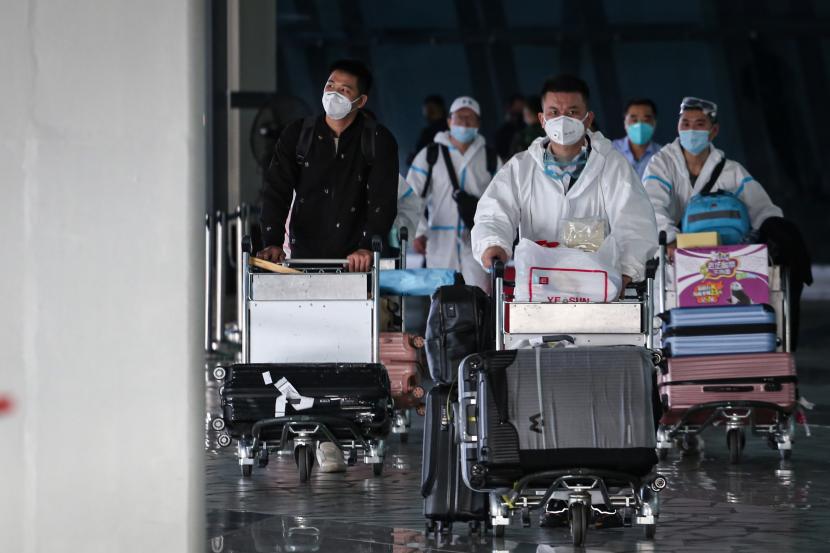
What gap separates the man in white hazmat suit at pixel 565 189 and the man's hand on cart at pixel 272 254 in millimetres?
1376

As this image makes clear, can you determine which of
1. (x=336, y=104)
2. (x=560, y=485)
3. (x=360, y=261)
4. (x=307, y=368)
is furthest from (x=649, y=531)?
(x=336, y=104)

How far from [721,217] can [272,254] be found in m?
2.45

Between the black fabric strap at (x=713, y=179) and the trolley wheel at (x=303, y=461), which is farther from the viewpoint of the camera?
the black fabric strap at (x=713, y=179)

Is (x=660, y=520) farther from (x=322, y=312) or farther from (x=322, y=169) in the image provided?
(x=322, y=169)

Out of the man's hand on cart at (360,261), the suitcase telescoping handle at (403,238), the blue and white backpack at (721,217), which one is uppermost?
the blue and white backpack at (721,217)

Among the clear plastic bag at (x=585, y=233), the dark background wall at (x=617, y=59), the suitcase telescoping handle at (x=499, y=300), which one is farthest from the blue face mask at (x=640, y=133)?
the dark background wall at (x=617, y=59)

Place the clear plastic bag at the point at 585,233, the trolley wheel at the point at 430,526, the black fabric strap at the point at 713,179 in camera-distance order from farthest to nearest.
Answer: the black fabric strap at the point at 713,179, the clear plastic bag at the point at 585,233, the trolley wheel at the point at 430,526

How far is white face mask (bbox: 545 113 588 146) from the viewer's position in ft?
21.9

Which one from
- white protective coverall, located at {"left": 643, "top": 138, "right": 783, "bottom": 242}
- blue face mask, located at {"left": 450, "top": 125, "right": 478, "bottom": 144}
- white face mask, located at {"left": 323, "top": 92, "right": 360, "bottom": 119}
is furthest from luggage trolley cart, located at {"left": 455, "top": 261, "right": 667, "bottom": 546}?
blue face mask, located at {"left": 450, "top": 125, "right": 478, "bottom": 144}

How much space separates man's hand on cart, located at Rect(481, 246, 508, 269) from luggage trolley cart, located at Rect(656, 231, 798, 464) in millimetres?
1771

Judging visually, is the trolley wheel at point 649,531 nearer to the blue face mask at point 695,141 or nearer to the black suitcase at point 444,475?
the black suitcase at point 444,475

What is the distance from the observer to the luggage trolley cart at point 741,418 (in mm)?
7664

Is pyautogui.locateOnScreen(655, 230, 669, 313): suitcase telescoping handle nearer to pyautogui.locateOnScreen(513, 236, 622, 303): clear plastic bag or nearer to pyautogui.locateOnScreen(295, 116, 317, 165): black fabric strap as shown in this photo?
pyautogui.locateOnScreen(513, 236, 622, 303): clear plastic bag

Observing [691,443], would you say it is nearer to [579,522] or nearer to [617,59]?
[579,522]
